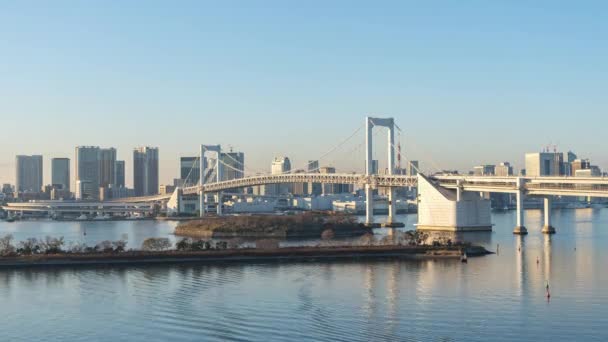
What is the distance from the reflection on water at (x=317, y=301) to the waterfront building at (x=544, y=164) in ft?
179

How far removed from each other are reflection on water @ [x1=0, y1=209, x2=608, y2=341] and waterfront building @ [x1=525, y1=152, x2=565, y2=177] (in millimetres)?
54495

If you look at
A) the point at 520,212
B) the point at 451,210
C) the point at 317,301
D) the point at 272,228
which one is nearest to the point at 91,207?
the point at 272,228

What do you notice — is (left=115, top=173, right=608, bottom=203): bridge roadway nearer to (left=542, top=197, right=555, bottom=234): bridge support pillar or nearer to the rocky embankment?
(left=542, top=197, right=555, bottom=234): bridge support pillar

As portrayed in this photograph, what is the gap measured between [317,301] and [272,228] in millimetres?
14891

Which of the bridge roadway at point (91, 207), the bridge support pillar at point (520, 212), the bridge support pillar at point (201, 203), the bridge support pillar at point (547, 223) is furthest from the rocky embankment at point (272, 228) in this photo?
the bridge roadway at point (91, 207)

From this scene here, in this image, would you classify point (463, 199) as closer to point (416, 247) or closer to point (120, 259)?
point (416, 247)

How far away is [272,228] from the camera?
26375mm

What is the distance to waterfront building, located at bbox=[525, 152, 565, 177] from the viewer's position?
69.9 m

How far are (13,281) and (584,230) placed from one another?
60.3 ft

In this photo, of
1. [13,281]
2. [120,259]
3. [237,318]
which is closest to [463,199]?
[120,259]

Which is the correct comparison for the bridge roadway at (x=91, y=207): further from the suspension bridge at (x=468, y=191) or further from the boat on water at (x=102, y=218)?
the suspension bridge at (x=468, y=191)

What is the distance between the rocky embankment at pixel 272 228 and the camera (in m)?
26.0

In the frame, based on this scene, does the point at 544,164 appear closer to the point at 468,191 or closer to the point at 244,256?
the point at 468,191

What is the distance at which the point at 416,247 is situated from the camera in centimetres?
1848
